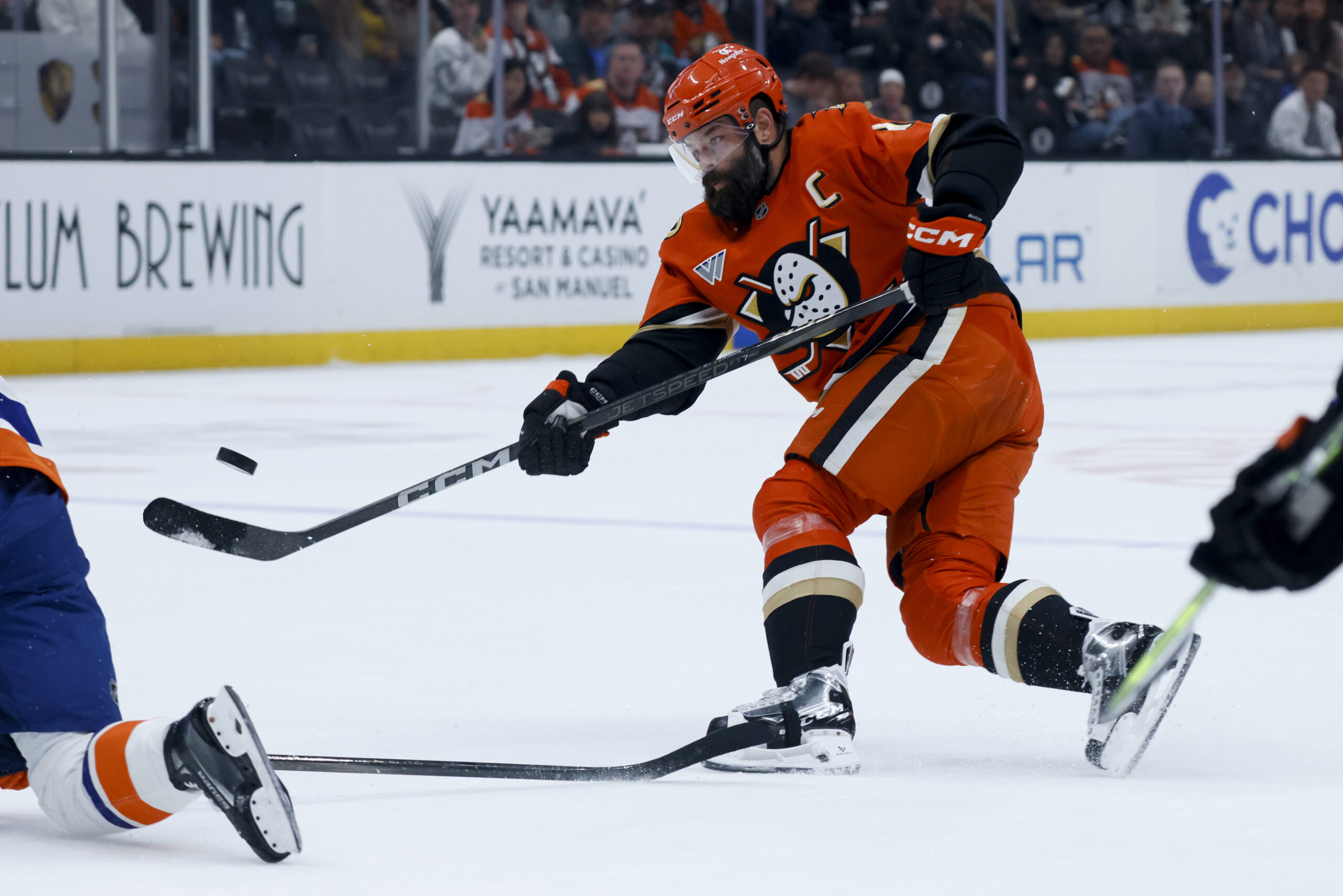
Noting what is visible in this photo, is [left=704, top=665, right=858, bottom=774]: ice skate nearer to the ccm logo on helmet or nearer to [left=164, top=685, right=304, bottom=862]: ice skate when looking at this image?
the ccm logo on helmet

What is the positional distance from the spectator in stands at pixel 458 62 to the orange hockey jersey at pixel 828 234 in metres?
6.63

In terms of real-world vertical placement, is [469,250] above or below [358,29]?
below

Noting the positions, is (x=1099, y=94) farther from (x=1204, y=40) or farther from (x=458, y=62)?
(x=458, y=62)

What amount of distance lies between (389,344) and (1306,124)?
18.5ft

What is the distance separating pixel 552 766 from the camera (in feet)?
8.02

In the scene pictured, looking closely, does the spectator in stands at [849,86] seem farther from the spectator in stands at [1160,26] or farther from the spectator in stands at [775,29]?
the spectator in stands at [1160,26]

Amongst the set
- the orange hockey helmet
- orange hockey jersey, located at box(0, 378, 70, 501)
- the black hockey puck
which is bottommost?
the black hockey puck

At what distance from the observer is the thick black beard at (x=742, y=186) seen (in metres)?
2.74

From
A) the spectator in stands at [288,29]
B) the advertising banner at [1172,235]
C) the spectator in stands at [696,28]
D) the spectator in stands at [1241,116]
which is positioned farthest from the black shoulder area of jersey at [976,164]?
the spectator in stands at [1241,116]

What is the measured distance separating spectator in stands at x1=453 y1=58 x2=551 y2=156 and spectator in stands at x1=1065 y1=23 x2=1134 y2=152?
3.14 meters

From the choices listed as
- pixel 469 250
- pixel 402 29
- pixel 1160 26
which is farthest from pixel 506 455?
pixel 1160 26

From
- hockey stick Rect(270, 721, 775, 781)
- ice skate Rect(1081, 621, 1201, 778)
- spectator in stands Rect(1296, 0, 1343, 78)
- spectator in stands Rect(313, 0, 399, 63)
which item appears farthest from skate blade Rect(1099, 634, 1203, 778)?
spectator in stands Rect(1296, 0, 1343, 78)

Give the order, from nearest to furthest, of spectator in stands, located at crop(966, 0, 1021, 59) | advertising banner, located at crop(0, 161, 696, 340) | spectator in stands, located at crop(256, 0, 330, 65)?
advertising banner, located at crop(0, 161, 696, 340), spectator in stands, located at crop(256, 0, 330, 65), spectator in stands, located at crop(966, 0, 1021, 59)

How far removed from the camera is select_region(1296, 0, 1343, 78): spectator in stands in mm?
11867
